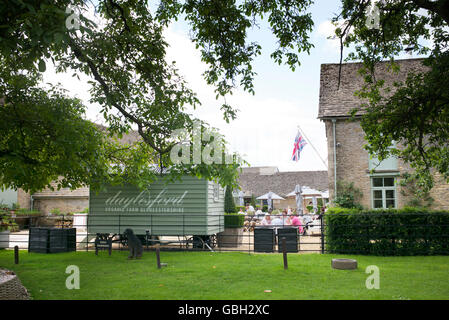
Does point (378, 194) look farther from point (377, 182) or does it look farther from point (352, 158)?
point (352, 158)

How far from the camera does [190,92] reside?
1051 cm

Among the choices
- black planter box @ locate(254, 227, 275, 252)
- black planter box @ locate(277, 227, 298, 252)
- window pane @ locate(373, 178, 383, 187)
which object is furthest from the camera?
window pane @ locate(373, 178, 383, 187)

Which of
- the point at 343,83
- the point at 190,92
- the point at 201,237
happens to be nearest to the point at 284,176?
the point at 343,83

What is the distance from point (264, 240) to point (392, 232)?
14.1 ft

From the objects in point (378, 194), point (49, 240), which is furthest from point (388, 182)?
point (49, 240)

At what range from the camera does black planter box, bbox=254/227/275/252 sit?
1363 cm

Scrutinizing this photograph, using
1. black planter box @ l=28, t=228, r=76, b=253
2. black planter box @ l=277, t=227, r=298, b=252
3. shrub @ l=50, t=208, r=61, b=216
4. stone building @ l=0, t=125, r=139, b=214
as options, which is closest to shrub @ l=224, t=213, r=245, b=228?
black planter box @ l=277, t=227, r=298, b=252

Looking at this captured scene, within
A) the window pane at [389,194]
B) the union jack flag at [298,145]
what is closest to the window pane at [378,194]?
the window pane at [389,194]

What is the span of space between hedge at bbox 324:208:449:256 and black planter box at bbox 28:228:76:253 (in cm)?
979

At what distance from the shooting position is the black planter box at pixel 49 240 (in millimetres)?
14141

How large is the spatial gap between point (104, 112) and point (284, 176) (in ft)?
127

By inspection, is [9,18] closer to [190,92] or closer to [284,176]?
[190,92]

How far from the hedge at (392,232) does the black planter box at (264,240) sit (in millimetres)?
2205

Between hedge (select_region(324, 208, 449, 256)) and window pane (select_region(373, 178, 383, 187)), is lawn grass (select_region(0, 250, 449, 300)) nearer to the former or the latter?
hedge (select_region(324, 208, 449, 256))
